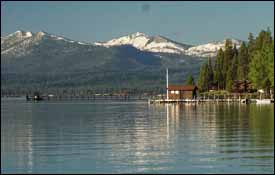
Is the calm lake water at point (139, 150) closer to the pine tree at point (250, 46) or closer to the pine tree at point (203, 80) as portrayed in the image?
the pine tree at point (250, 46)

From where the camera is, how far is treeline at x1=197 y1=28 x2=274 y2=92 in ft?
370

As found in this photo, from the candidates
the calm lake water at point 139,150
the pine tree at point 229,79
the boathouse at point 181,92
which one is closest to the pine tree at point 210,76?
the boathouse at point 181,92

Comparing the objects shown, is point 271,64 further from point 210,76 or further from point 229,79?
point 210,76

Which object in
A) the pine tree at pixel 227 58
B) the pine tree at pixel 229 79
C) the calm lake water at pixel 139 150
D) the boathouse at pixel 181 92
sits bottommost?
the calm lake water at pixel 139 150

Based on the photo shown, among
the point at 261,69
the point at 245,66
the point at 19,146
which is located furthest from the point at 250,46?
the point at 19,146

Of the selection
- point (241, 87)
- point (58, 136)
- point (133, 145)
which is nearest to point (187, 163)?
point (133, 145)

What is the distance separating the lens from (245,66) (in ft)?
442

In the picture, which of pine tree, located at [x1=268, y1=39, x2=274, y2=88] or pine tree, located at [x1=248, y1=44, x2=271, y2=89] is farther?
pine tree, located at [x1=248, y1=44, x2=271, y2=89]

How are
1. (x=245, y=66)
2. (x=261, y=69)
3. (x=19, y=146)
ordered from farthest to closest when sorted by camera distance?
1. (x=245, y=66)
2. (x=261, y=69)
3. (x=19, y=146)

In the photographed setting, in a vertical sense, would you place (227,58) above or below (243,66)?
above

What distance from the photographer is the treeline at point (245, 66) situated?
11262 centimetres

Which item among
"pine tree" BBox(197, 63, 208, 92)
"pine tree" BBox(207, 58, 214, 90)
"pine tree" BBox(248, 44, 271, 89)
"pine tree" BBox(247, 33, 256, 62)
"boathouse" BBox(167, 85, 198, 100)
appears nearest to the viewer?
"pine tree" BBox(248, 44, 271, 89)

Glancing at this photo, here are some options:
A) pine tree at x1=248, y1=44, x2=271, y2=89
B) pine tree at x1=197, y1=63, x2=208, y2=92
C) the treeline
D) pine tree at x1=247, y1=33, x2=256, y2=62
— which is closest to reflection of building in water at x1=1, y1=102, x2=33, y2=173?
the treeline

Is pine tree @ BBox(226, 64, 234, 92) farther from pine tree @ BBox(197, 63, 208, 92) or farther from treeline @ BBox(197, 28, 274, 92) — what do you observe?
pine tree @ BBox(197, 63, 208, 92)
